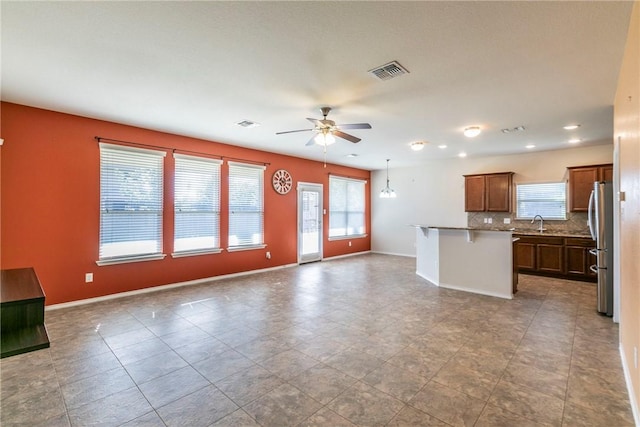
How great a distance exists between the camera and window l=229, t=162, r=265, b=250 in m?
6.14

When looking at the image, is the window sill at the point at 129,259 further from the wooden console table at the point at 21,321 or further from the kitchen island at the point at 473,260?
the kitchen island at the point at 473,260

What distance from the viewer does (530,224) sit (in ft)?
22.1

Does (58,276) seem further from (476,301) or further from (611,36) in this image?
(611,36)


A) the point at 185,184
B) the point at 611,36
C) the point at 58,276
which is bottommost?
the point at 58,276

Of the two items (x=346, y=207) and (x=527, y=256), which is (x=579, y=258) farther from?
(x=346, y=207)

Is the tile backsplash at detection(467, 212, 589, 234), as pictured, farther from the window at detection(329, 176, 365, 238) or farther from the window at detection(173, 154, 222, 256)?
the window at detection(173, 154, 222, 256)

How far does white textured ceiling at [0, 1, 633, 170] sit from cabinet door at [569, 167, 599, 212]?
4.67 ft

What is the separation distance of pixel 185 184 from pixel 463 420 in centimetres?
522

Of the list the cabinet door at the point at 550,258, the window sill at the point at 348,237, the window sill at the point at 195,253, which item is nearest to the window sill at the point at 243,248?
the window sill at the point at 195,253

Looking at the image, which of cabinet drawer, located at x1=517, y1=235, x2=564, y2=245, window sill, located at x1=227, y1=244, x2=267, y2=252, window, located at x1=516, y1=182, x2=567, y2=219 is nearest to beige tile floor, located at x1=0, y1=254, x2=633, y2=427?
window sill, located at x1=227, y1=244, x2=267, y2=252

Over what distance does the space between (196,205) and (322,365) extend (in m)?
4.03

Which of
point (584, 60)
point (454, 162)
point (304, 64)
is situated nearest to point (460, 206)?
point (454, 162)

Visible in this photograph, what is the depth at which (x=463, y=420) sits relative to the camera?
1952mm

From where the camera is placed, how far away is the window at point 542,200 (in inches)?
252
